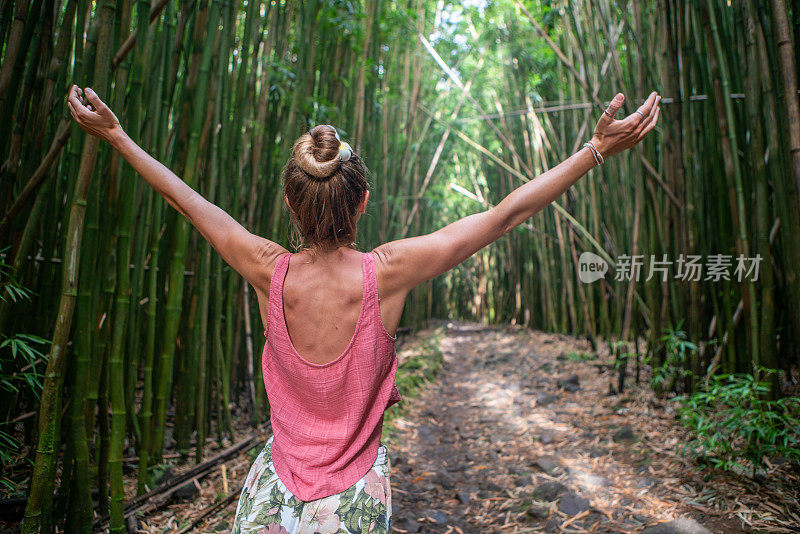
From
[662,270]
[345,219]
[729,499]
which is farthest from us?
[662,270]

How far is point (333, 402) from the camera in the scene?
867 mm

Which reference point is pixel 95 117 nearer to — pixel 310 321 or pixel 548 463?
pixel 310 321

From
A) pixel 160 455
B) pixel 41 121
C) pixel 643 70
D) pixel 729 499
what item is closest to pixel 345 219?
pixel 41 121

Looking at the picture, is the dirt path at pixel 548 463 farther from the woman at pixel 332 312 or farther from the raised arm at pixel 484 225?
the raised arm at pixel 484 225

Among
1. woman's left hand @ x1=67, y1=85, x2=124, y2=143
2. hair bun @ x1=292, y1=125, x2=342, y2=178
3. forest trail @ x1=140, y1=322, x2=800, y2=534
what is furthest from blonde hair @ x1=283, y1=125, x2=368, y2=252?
forest trail @ x1=140, y1=322, x2=800, y2=534

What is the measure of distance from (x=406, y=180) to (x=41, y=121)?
4.30 m

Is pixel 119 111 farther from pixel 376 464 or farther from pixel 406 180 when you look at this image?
pixel 406 180

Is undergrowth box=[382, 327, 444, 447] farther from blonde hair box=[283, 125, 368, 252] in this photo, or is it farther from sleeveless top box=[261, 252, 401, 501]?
blonde hair box=[283, 125, 368, 252]

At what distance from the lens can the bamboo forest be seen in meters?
1.23

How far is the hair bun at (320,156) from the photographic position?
0.82m

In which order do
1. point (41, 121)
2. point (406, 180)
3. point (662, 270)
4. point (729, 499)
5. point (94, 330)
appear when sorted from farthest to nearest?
1. point (406, 180)
2. point (662, 270)
3. point (729, 499)
4. point (41, 121)
5. point (94, 330)

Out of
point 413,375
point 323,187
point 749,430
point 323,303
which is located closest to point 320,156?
point 323,187

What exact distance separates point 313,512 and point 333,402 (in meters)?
0.16

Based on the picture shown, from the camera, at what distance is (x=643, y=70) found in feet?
8.18
